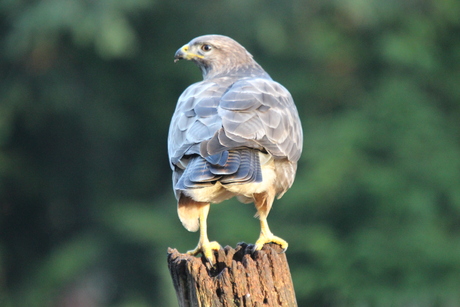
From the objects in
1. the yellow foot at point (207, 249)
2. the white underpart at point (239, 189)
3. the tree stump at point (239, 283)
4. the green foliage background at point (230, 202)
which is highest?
the green foliage background at point (230, 202)

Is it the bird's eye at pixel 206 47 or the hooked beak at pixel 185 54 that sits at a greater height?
the bird's eye at pixel 206 47

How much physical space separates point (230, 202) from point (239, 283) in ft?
27.8

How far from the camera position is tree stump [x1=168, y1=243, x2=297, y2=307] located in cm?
373

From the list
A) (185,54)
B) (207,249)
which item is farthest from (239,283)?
(185,54)

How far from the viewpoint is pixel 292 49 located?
42.5 ft

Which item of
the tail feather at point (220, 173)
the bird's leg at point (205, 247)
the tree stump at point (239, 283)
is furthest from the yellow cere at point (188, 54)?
the tree stump at point (239, 283)

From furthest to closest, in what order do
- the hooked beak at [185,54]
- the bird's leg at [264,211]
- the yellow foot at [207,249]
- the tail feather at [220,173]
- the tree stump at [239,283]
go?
1. the hooked beak at [185,54]
2. the bird's leg at [264,211]
3. the yellow foot at [207,249]
4. the tail feather at [220,173]
5. the tree stump at [239,283]

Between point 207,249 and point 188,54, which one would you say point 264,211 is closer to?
point 207,249

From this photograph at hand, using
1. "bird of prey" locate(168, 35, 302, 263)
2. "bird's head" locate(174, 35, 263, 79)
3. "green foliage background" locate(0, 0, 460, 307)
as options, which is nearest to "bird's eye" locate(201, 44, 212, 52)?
"bird's head" locate(174, 35, 263, 79)

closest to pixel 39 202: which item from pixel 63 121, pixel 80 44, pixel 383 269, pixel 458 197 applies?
pixel 63 121

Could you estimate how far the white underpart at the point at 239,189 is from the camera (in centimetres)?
454

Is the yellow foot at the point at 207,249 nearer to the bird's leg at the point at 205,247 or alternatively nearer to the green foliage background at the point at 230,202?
the bird's leg at the point at 205,247

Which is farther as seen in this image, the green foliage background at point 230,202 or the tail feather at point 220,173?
the green foliage background at point 230,202

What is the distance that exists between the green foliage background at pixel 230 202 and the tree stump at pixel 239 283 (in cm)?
747
